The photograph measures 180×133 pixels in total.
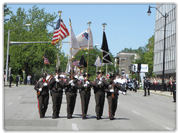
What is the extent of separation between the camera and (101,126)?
39.9ft

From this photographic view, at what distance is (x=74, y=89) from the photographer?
48.5 ft

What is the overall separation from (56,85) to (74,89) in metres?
0.75

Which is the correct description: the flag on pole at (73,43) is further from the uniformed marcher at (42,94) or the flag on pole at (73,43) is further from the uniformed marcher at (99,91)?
the uniformed marcher at (99,91)

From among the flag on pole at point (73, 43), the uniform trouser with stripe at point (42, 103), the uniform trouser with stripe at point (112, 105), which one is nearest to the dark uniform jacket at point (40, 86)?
the uniform trouser with stripe at point (42, 103)

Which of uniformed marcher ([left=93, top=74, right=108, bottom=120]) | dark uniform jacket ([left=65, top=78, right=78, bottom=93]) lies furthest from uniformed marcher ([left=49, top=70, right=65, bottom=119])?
uniformed marcher ([left=93, top=74, right=108, bottom=120])

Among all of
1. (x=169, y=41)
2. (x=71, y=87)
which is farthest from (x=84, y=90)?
(x=169, y=41)

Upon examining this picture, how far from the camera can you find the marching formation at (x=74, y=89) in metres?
14.5

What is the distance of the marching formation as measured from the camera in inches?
572

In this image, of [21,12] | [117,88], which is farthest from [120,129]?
[21,12]

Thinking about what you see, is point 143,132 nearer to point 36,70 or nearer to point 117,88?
point 117,88

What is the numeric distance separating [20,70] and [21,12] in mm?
11529

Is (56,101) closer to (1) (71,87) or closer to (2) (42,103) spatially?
(2) (42,103)

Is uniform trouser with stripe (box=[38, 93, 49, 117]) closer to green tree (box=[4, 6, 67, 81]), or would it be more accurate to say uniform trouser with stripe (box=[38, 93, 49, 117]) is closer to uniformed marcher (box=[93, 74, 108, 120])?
uniformed marcher (box=[93, 74, 108, 120])

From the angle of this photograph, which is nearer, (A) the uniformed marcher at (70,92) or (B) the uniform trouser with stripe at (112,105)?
(B) the uniform trouser with stripe at (112,105)
